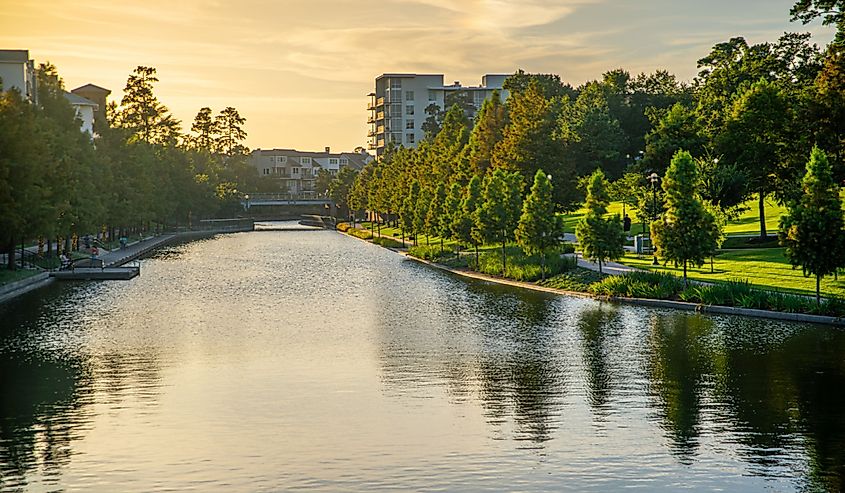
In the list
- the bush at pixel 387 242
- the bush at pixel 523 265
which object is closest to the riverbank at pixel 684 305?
the bush at pixel 523 265

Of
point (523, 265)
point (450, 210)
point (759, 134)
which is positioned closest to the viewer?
point (523, 265)

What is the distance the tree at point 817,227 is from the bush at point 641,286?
22.1ft

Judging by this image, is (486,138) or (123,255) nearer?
(123,255)

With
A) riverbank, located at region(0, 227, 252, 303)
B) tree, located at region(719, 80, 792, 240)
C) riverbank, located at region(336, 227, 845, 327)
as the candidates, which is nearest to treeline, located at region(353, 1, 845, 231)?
tree, located at region(719, 80, 792, 240)

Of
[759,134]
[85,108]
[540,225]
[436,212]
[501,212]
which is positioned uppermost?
[85,108]

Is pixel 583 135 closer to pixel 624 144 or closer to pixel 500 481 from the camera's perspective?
pixel 624 144

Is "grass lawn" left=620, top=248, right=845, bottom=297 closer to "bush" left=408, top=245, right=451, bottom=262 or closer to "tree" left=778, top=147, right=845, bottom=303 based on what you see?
"tree" left=778, top=147, right=845, bottom=303

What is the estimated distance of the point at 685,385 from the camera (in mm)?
29109

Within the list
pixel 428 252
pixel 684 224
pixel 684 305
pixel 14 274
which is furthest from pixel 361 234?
Answer: pixel 684 305

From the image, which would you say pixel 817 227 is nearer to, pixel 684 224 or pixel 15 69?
pixel 684 224

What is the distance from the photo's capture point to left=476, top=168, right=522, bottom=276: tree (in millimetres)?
68062

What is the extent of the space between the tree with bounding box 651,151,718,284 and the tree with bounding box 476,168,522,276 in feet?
62.6

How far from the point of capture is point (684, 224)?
160 ft

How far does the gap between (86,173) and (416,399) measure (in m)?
60.7
